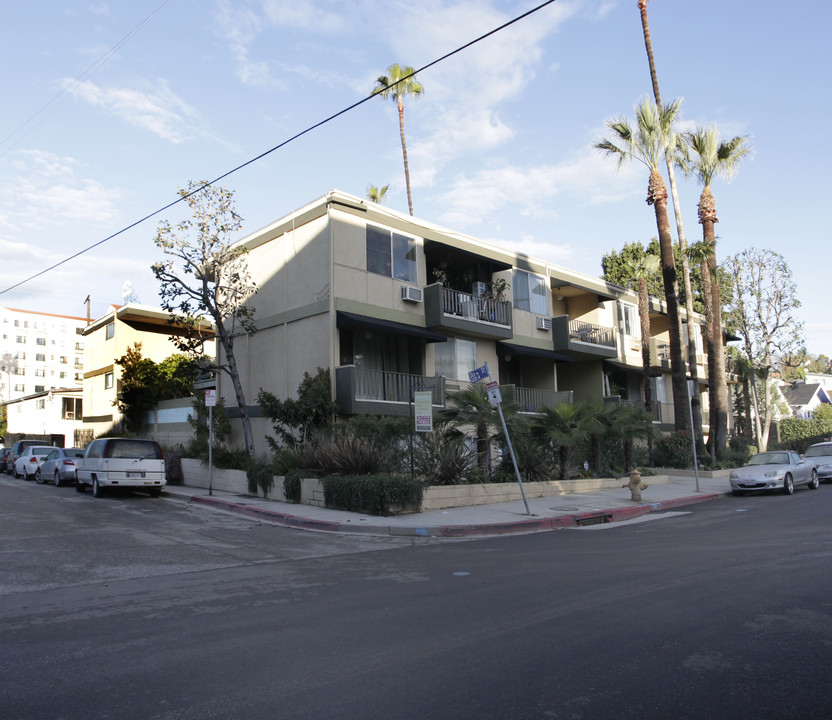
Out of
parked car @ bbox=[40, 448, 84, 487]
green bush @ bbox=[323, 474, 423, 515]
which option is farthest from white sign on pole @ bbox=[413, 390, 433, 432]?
parked car @ bbox=[40, 448, 84, 487]

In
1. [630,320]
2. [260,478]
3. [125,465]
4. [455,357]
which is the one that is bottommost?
[260,478]

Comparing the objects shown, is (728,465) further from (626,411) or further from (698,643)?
(698,643)

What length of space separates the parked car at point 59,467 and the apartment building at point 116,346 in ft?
16.9

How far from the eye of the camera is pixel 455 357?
24219 millimetres

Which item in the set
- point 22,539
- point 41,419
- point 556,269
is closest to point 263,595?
point 22,539

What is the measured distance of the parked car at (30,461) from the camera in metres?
26.7

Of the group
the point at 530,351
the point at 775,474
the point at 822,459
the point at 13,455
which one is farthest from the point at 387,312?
the point at 13,455

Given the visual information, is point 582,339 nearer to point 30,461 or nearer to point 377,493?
point 377,493

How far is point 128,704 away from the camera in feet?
14.2

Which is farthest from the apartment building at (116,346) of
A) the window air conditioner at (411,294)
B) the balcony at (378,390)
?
the balcony at (378,390)

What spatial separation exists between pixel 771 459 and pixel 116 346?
2769cm

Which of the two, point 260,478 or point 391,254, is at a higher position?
point 391,254

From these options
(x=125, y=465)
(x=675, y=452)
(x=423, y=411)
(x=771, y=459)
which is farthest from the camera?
(x=675, y=452)

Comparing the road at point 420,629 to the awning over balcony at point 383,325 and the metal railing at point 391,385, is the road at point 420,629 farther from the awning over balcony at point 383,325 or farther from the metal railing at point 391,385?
the awning over balcony at point 383,325
